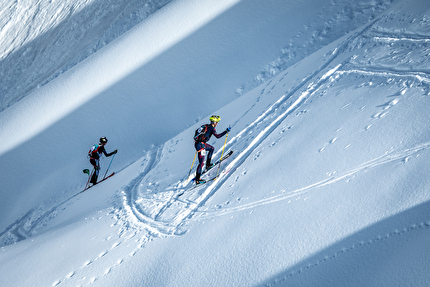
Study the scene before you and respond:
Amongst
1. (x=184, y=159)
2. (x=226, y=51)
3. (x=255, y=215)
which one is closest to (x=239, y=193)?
(x=255, y=215)

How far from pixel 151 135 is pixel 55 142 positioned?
322cm

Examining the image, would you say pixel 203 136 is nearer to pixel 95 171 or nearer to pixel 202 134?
pixel 202 134

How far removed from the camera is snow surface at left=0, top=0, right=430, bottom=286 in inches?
145

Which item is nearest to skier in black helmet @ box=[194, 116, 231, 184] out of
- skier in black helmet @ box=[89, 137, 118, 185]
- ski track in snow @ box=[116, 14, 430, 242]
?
ski track in snow @ box=[116, 14, 430, 242]

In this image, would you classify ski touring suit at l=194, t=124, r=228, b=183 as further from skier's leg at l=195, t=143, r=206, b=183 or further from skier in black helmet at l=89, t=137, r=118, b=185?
skier in black helmet at l=89, t=137, r=118, b=185

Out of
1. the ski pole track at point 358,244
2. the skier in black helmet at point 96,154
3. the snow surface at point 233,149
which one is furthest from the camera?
the skier in black helmet at point 96,154

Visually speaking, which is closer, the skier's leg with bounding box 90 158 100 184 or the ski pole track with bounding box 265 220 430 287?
the ski pole track with bounding box 265 220 430 287

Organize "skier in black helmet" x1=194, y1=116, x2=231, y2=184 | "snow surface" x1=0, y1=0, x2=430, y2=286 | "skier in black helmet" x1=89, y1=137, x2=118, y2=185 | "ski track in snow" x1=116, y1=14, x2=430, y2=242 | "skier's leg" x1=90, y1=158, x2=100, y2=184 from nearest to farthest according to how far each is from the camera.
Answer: "snow surface" x1=0, y1=0, x2=430, y2=286
"ski track in snow" x1=116, y1=14, x2=430, y2=242
"skier in black helmet" x1=194, y1=116, x2=231, y2=184
"skier in black helmet" x1=89, y1=137, x2=118, y2=185
"skier's leg" x1=90, y1=158, x2=100, y2=184

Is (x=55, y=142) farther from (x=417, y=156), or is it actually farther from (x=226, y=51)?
(x=417, y=156)

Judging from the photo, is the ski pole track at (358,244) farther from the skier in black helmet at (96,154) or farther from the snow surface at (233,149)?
the skier in black helmet at (96,154)

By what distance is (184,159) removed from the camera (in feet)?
25.3

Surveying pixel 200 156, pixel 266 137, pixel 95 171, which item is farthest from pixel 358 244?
pixel 95 171

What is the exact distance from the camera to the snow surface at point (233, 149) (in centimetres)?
369

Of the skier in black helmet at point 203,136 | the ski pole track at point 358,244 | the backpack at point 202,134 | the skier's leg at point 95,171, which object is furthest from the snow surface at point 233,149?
the backpack at point 202,134
